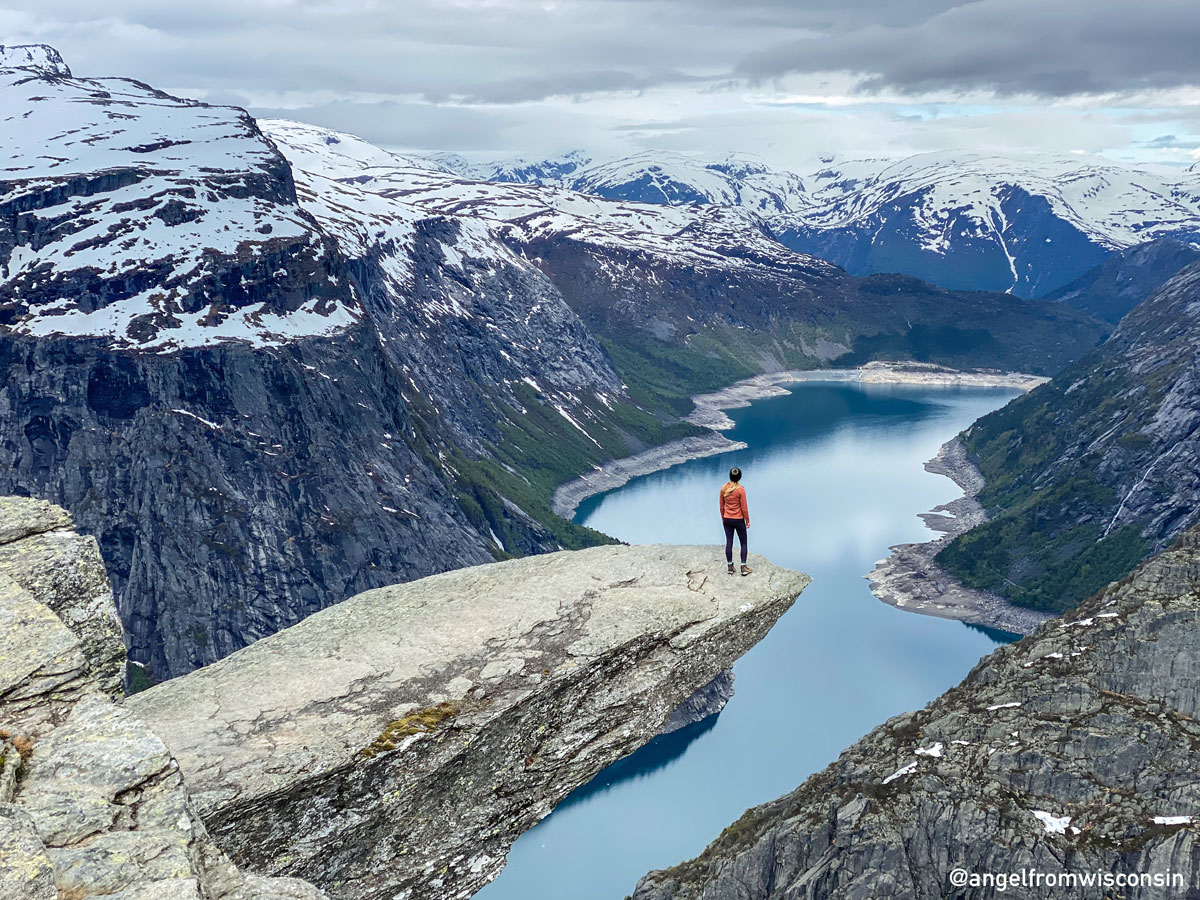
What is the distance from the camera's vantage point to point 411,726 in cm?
2466

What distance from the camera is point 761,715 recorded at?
137m

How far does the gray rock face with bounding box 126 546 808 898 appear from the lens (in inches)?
926

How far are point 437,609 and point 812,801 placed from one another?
165 feet

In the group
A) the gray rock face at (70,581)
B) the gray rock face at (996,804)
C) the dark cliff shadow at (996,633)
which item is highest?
the gray rock face at (70,581)

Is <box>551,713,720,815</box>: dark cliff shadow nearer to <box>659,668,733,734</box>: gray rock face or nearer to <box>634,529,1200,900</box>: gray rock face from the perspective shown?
<box>659,668,733,734</box>: gray rock face

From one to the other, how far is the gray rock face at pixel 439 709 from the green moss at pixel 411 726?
0.04 m

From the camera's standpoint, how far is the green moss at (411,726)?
79.0 ft

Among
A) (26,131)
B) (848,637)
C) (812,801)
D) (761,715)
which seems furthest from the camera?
(26,131)

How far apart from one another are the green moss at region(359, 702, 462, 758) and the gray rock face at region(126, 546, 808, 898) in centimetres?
4

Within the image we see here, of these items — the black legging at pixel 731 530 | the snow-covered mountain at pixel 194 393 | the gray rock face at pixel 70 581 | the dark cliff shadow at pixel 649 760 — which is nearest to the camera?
the gray rock face at pixel 70 581

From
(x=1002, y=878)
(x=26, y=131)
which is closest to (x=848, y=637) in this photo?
(x=1002, y=878)

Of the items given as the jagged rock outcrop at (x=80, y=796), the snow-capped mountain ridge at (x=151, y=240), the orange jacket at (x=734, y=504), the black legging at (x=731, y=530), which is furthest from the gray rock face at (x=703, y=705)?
the jagged rock outcrop at (x=80, y=796)

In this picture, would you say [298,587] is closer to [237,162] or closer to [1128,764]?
[237,162]

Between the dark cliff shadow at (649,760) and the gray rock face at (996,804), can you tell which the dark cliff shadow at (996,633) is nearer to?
the dark cliff shadow at (649,760)
